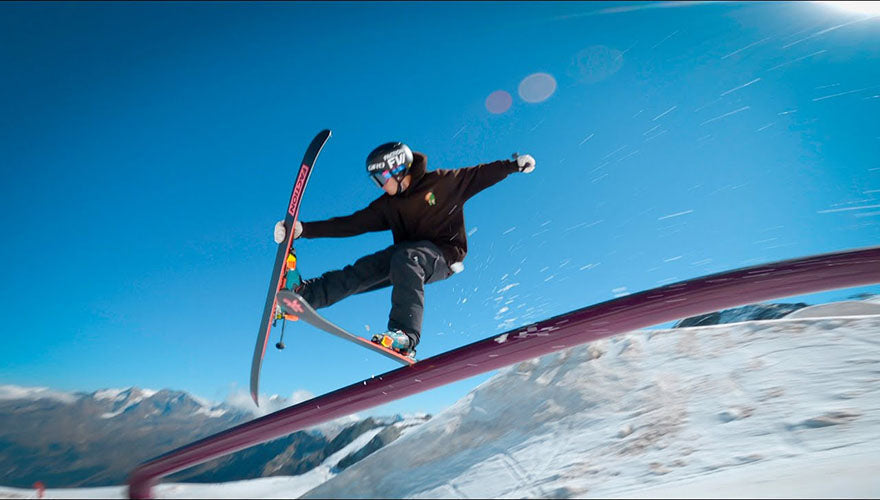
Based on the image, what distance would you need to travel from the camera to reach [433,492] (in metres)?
2.26

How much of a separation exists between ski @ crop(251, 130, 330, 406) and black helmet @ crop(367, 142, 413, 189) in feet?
1.95

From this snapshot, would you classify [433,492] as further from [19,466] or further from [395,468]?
[19,466]

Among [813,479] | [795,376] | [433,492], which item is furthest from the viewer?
[795,376]

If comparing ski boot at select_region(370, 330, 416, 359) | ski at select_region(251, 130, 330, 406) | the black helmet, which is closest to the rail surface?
ski boot at select_region(370, 330, 416, 359)

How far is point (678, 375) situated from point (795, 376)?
2.19 feet

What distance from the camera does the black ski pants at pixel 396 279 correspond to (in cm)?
280

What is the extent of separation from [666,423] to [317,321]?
2349 mm

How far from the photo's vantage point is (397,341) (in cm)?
270

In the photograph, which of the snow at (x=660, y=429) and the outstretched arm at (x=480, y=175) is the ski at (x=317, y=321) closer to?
the snow at (x=660, y=429)

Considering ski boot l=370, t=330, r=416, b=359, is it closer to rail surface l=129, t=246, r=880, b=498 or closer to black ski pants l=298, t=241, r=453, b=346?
black ski pants l=298, t=241, r=453, b=346

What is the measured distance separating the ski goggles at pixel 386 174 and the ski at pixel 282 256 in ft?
2.01

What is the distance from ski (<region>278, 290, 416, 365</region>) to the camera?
8.80 feet

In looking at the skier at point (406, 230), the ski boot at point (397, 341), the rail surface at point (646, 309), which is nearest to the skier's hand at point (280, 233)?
the skier at point (406, 230)

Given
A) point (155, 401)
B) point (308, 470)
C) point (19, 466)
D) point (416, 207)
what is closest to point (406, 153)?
point (416, 207)
